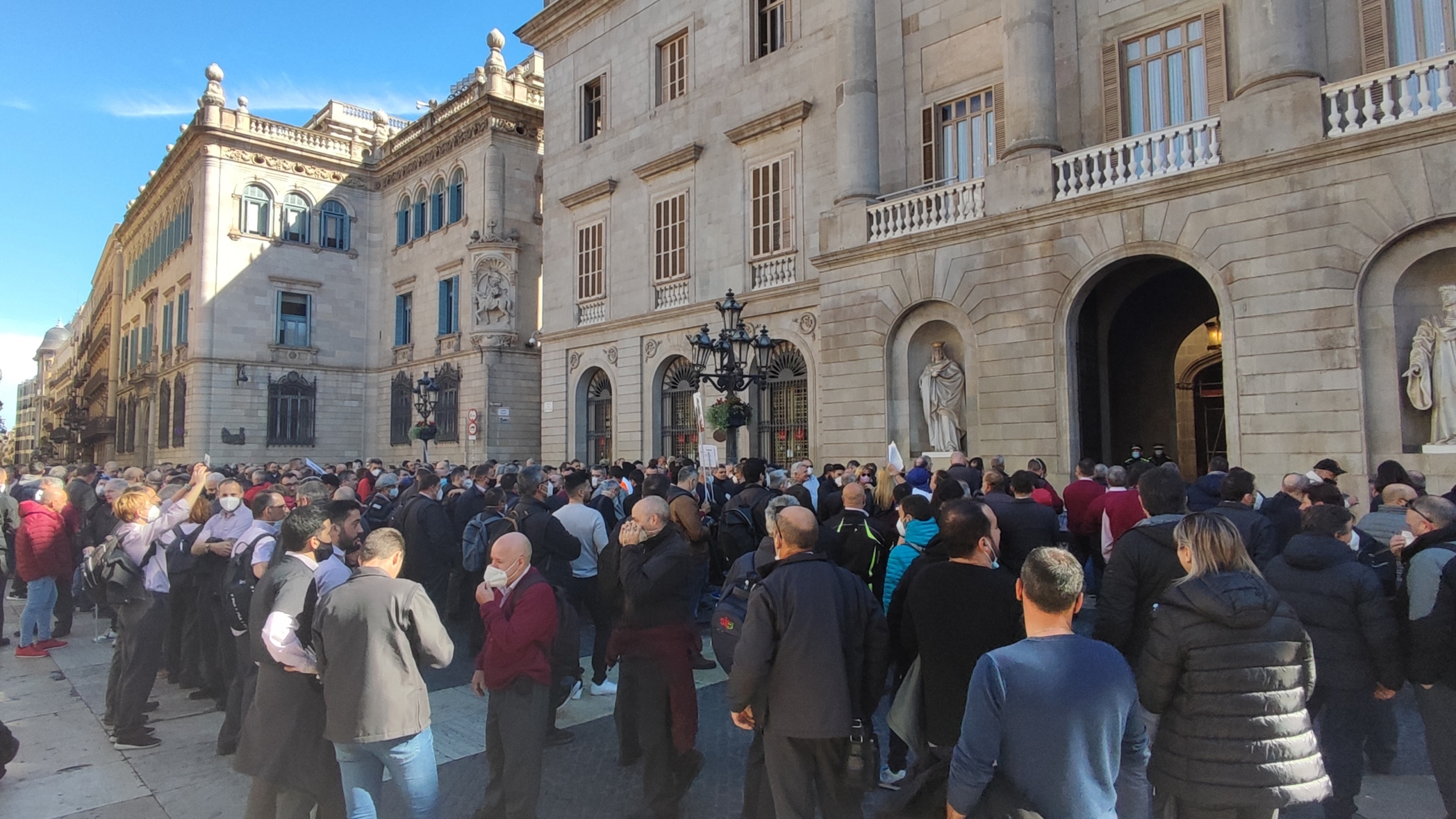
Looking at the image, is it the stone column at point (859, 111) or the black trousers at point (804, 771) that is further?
the stone column at point (859, 111)

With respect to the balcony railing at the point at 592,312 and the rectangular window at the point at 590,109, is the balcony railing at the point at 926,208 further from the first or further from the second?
the rectangular window at the point at 590,109

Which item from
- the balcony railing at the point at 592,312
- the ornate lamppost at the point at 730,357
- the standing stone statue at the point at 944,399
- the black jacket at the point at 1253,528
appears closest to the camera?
the black jacket at the point at 1253,528

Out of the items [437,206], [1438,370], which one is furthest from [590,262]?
[1438,370]

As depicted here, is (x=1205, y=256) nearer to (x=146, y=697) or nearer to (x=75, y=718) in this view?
(x=146, y=697)

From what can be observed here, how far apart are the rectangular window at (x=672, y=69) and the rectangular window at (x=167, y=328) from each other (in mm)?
28449

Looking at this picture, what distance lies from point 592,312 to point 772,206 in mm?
7485

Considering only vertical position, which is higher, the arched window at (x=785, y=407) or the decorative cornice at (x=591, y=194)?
the decorative cornice at (x=591, y=194)

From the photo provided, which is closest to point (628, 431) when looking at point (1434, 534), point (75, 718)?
point (75, 718)

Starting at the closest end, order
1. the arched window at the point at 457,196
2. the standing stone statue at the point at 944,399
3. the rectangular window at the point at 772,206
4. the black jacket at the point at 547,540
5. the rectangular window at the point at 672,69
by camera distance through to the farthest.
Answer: the black jacket at the point at 547,540
the standing stone statue at the point at 944,399
the rectangular window at the point at 772,206
the rectangular window at the point at 672,69
the arched window at the point at 457,196

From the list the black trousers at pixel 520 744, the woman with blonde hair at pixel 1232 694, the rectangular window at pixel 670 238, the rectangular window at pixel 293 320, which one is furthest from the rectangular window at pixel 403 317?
the woman with blonde hair at pixel 1232 694

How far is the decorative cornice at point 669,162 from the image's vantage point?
2139 centimetres

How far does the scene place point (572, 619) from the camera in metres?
5.41

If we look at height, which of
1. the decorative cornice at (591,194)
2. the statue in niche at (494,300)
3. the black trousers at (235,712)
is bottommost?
the black trousers at (235,712)

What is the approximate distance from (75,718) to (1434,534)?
990 cm
